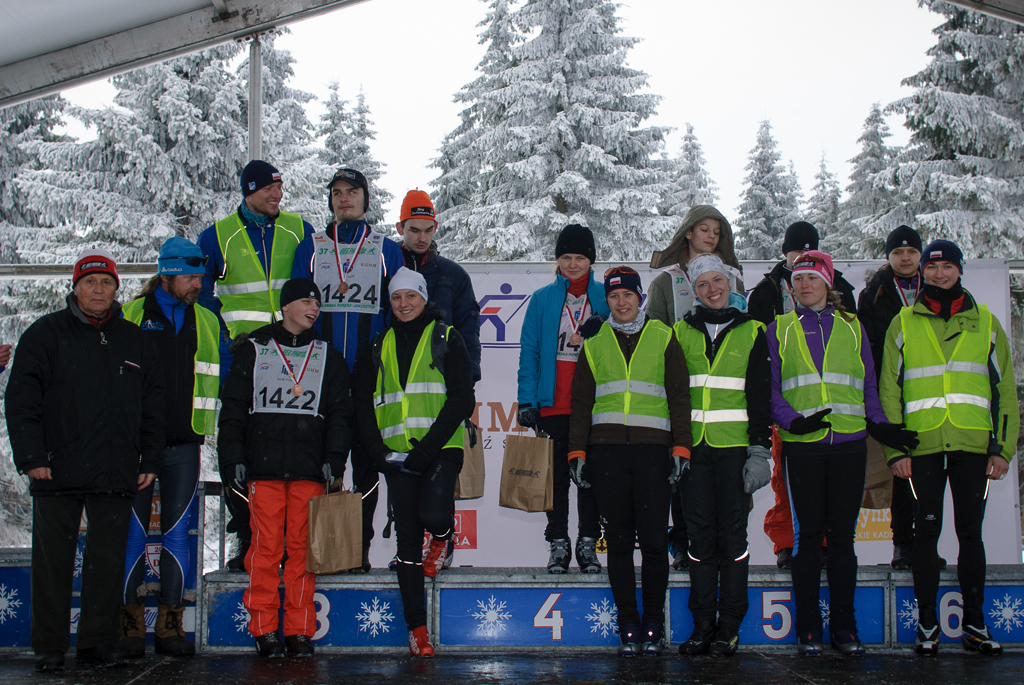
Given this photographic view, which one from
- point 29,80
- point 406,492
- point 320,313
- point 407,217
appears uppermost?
point 29,80

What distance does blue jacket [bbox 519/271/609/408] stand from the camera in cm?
450

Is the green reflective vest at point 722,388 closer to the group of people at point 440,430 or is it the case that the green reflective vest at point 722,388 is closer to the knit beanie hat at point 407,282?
the group of people at point 440,430

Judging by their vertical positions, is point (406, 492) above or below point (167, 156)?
below

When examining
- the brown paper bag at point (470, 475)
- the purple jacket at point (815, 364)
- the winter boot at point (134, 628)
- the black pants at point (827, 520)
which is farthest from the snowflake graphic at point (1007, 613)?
the winter boot at point (134, 628)

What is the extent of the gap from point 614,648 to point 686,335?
67.5 inches

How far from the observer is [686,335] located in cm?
420

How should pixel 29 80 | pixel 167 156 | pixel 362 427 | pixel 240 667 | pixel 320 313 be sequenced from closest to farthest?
pixel 240 667, pixel 362 427, pixel 320 313, pixel 29 80, pixel 167 156

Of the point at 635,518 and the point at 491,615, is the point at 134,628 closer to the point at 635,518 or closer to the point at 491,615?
the point at 491,615

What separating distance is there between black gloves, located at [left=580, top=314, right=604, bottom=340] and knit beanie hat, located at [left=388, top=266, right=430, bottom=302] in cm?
90

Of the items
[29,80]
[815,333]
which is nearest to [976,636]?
[815,333]

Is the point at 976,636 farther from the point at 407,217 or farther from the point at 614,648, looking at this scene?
the point at 407,217

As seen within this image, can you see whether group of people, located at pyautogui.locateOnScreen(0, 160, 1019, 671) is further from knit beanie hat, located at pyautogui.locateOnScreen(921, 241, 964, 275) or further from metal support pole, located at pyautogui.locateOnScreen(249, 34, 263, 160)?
metal support pole, located at pyautogui.locateOnScreen(249, 34, 263, 160)

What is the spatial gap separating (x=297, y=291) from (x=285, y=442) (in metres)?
0.77

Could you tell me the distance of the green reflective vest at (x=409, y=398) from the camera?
404 cm
